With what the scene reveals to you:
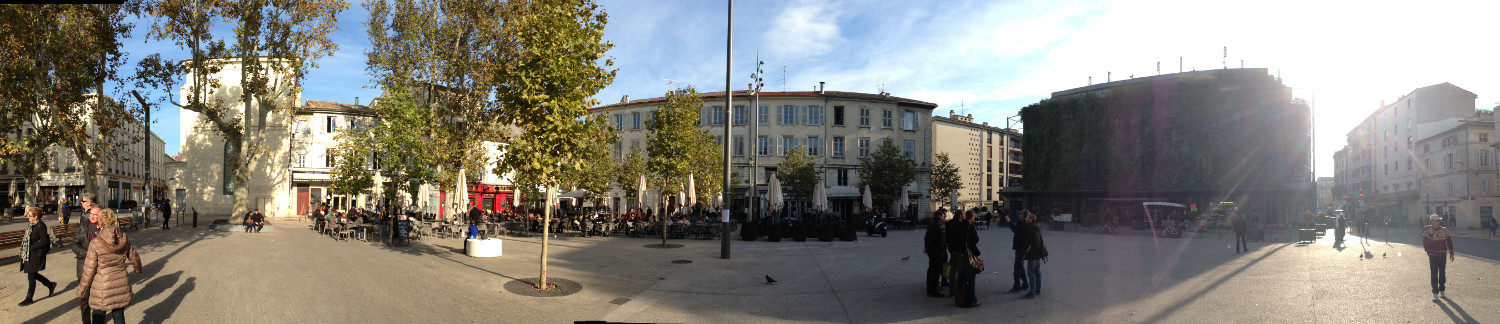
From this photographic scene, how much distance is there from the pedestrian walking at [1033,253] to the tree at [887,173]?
32.0 m

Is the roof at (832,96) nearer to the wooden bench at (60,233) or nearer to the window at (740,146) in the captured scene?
the window at (740,146)

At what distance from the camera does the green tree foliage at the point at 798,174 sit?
40.3 meters

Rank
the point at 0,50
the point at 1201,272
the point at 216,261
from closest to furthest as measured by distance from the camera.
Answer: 1. the point at 216,261
2. the point at 1201,272
3. the point at 0,50

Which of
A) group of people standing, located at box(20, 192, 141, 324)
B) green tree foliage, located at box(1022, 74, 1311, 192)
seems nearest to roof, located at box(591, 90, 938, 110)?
green tree foliage, located at box(1022, 74, 1311, 192)

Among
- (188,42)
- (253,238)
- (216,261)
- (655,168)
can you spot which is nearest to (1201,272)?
(655,168)

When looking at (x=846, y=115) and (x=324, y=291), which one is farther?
(x=846, y=115)

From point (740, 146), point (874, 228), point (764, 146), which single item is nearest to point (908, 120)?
point (764, 146)

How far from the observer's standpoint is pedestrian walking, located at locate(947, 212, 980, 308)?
8.74 meters

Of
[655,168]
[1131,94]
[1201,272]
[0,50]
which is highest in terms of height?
[1131,94]

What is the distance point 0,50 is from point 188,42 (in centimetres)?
426

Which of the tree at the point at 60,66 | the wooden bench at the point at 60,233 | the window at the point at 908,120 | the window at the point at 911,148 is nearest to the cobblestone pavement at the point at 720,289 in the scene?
the wooden bench at the point at 60,233

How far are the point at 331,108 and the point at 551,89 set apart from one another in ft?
125

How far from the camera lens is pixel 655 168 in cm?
2058

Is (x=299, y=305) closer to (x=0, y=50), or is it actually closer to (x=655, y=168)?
(x=655, y=168)
